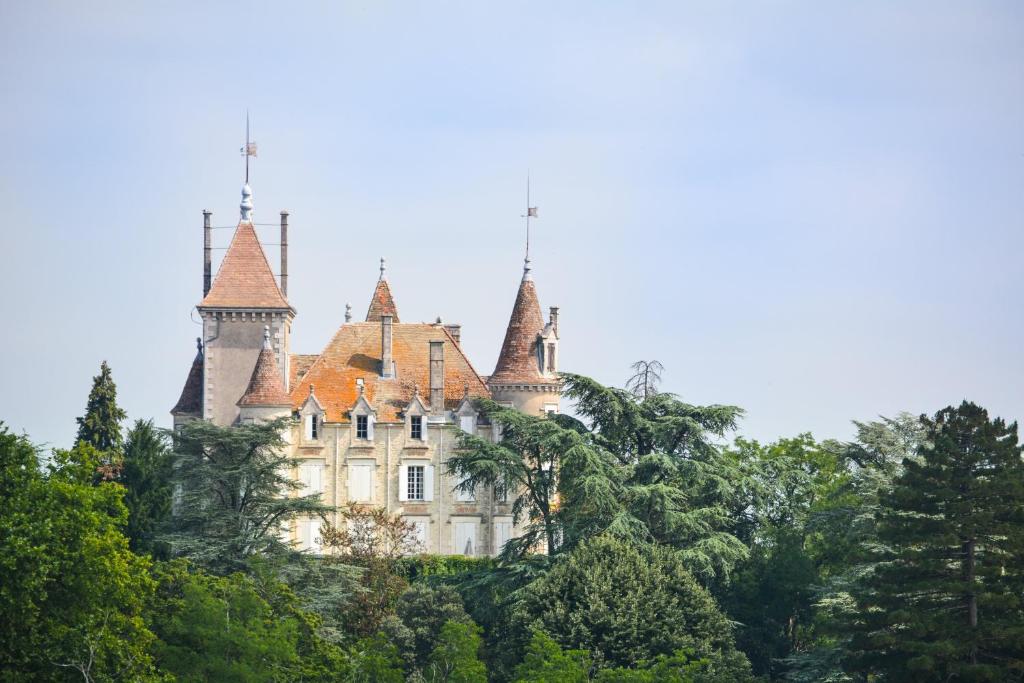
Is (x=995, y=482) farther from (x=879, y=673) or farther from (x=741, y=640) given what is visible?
(x=741, y=640)

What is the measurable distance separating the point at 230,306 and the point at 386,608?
58.1 feet

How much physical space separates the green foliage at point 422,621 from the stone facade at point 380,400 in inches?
623

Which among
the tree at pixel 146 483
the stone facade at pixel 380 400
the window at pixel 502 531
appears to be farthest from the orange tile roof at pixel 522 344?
the tree at pixel 146 483

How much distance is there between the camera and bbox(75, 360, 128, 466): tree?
95.1m

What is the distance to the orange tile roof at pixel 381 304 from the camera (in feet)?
331

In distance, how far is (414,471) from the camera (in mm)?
→ 94688

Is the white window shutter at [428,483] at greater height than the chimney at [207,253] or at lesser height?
lesser

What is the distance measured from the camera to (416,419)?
311 ft

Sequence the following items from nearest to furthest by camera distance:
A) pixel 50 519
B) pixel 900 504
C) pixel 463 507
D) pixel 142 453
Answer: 1. pixel 50 519
2. pixel 900 504
3. pixel 142 453
4. pixel 463 507

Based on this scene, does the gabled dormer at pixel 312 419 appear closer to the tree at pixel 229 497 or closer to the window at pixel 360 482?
the window at pixel 360 482

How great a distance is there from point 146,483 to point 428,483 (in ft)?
43.0

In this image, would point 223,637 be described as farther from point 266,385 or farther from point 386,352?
point 386,352

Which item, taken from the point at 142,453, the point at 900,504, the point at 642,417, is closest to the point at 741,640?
the point at 642,417

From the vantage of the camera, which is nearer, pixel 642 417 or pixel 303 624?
pixel 303 624
